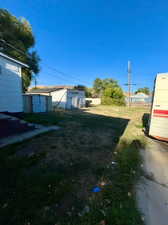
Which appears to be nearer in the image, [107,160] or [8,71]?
[107,160]

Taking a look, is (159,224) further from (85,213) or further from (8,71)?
(8,71)

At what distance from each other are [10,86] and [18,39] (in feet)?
26.9

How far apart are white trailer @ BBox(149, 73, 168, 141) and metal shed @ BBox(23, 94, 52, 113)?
9552 mm

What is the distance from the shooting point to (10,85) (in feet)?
22.1

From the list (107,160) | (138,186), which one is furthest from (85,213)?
(107,160)

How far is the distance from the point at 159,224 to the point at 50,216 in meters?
1.50

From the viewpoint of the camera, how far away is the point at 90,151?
3.56 metres

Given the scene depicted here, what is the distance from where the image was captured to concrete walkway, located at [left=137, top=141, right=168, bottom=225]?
5.31ft

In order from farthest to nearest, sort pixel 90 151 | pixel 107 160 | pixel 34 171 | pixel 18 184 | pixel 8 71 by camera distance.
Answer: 1. pixel 8 71
2. pixel 90 151
3. pixel 107 160
4. pixel 34 171
5. pixel 18 184

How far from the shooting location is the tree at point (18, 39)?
404 inches

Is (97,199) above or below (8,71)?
below

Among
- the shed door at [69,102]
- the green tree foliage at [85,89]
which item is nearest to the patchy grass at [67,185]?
the shed door at [69,102]

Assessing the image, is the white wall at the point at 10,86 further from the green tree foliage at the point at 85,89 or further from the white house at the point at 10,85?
the green tree foliage at the point at 85,89

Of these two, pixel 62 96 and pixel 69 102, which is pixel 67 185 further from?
pixel 69 102
